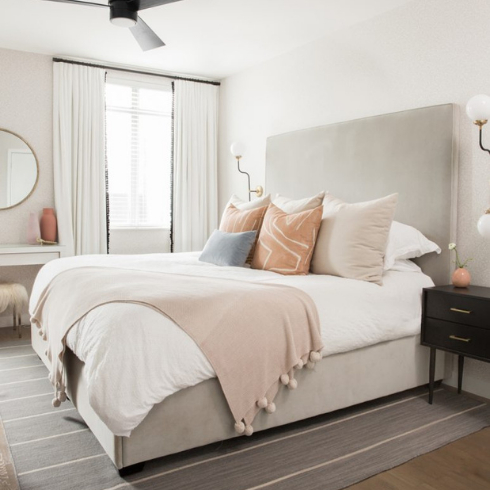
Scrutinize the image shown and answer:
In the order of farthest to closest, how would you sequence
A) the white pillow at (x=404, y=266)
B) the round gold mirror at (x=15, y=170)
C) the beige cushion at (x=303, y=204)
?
1. the round gold mirror at (x=15, y=170)
2. the beige cushion at (x=303, y=204)
3. the white pillow at (x=404, y=266)

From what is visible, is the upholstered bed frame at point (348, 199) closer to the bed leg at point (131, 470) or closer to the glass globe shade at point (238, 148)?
the bed leg at point (131, 470)

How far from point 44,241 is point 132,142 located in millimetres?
1339

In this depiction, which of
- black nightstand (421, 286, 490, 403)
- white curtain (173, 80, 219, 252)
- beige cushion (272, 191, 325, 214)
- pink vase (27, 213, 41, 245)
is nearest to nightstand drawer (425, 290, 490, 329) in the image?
black nightstand (421, 286, 490, 403)

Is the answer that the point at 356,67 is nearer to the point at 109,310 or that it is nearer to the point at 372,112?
the point at 372,112

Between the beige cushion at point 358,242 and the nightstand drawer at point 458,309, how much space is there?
29cm

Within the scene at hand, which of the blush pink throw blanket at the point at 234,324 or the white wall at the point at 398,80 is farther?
the white wall at the point at 398,80

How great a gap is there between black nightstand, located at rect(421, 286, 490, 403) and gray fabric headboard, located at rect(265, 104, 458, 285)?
39cm

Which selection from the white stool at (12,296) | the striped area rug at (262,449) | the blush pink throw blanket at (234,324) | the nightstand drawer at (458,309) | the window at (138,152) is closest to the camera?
the striped area rug at (262,449)

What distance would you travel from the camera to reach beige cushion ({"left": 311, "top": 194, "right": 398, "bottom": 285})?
2852mm

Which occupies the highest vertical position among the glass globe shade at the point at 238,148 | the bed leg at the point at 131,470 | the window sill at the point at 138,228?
the glass globe shade at the point at 238,148

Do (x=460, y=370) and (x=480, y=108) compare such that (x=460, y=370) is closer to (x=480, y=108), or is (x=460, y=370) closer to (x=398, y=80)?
(x=480, y=108)

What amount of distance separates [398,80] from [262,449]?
8.10 ft

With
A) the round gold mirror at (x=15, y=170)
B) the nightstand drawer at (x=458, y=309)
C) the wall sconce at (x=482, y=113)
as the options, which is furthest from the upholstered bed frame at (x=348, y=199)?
the round gold mirror at (x=15, y=170)

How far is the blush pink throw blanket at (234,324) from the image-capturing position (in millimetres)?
2088
